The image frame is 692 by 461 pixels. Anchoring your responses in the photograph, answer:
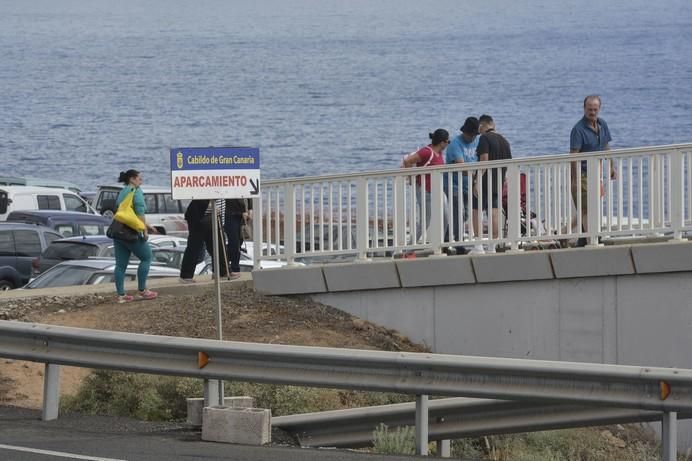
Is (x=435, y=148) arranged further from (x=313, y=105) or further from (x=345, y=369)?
(x=313, y=105)

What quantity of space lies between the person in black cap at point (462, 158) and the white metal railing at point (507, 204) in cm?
2

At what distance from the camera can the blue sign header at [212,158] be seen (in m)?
14.2

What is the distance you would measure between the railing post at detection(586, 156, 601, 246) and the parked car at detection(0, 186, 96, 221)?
25.1 m

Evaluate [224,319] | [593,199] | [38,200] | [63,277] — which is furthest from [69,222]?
[593,199]

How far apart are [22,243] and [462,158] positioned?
43.5 feet

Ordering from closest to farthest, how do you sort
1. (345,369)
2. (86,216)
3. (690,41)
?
(345,369) → (86,216) → (690,41)

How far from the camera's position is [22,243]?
28594 mm

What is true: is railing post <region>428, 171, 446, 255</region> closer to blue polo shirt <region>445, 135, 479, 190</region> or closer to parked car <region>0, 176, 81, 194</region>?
blue polo shirt <region>445, 135, 479, 190</region>

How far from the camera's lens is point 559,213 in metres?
16.2

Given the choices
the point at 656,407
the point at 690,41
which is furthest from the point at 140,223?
the point at 690,41

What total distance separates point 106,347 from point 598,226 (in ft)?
21.7

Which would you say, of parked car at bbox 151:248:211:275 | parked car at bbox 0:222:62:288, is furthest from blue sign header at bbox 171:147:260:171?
parked car at bbox 0:222:62:288

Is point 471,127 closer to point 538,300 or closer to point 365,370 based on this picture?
point 538,300

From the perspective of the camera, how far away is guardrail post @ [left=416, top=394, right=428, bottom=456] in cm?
984
